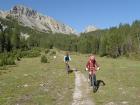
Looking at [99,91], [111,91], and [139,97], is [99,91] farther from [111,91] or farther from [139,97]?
[139,97]

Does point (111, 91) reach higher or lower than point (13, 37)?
lower

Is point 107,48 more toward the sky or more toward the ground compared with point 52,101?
more toward the sky

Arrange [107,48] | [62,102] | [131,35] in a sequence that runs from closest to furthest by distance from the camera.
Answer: [62,102], [107,48], [131,35]

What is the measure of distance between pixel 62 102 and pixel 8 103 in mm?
3369

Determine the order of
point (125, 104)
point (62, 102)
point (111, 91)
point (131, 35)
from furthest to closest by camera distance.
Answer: point (131, 35)
point (111, 91)
point (62, 102)
point (125, 104)

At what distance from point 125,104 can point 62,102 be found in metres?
3.95

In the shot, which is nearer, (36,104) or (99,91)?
(36,104)

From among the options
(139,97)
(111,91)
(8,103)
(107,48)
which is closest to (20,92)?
(8,103)

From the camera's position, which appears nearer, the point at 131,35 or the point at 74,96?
the point at 74,96

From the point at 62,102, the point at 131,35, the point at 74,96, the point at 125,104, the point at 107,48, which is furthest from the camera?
the point at 131,35

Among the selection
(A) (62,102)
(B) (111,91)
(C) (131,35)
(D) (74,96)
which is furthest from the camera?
(C) (131,35)

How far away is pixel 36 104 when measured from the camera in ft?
67.1

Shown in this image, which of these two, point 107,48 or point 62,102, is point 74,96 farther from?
point 107,48

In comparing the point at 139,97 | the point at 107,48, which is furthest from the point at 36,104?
the point at 107,48
